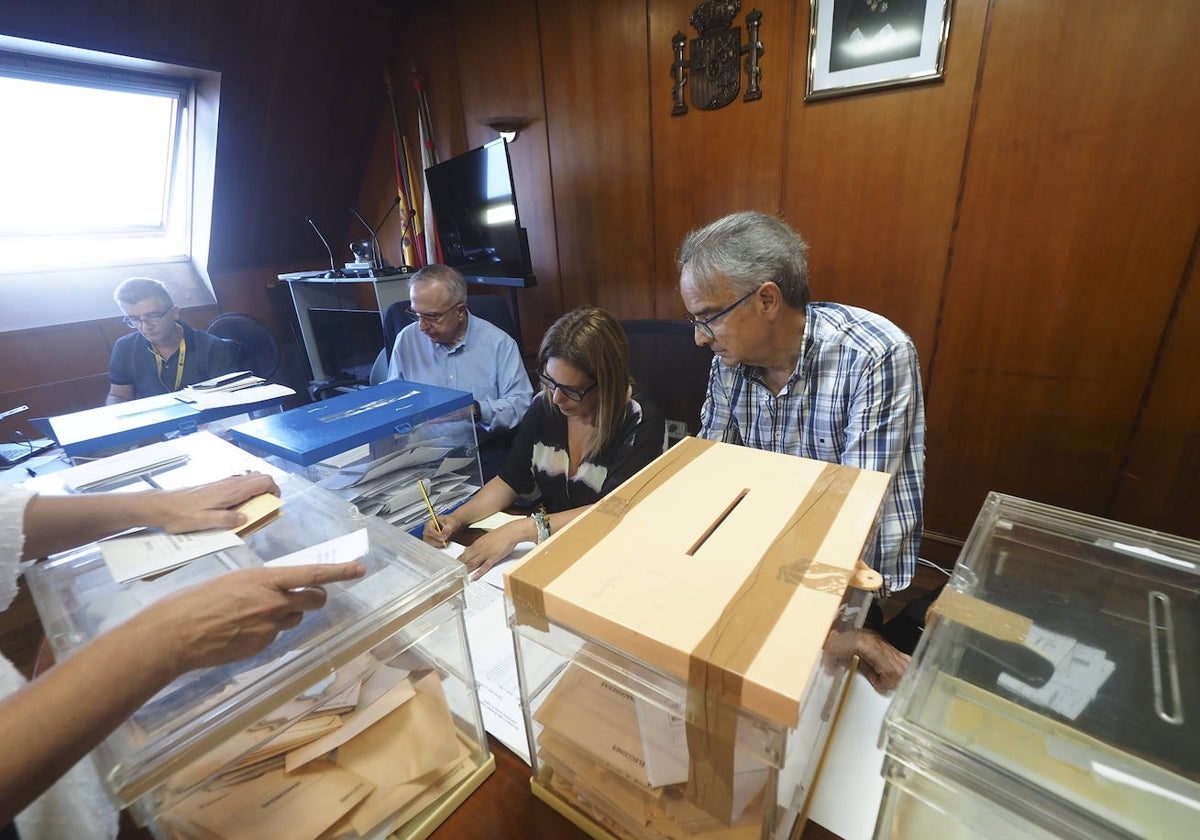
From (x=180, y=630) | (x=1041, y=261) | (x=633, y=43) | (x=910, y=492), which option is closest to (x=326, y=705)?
(x=180, y=630)

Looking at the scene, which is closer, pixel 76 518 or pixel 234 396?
pixel 76 518

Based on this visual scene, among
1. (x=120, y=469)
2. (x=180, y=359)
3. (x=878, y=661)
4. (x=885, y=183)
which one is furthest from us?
(x=180, y=359)

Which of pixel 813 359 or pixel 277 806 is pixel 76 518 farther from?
pixel 813 359

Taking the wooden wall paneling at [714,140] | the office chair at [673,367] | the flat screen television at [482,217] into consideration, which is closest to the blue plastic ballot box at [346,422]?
the office chair at [673,367]

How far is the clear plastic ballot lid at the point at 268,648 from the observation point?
0.43m

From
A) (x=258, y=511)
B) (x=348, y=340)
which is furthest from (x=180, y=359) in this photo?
(x=258, y=511)

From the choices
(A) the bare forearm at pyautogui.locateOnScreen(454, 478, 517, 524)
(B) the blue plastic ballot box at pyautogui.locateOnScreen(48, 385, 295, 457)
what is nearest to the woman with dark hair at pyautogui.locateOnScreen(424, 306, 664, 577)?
(A) the bare forearm at pyautogui.locateOnScreen(454, 478, 517, 524)

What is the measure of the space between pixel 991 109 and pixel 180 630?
8.40 feet

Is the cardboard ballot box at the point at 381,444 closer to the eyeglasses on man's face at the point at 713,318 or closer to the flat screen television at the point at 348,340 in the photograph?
the eyeglasses on man's face at the point at 713,318

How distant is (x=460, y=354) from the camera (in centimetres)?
239

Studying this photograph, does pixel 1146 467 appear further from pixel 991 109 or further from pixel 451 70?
pixel 451 70

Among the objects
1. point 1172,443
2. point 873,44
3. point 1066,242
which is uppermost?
point 873,44

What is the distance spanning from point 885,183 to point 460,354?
194 cm

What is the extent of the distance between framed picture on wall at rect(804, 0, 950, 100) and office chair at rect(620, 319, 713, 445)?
1199mm
